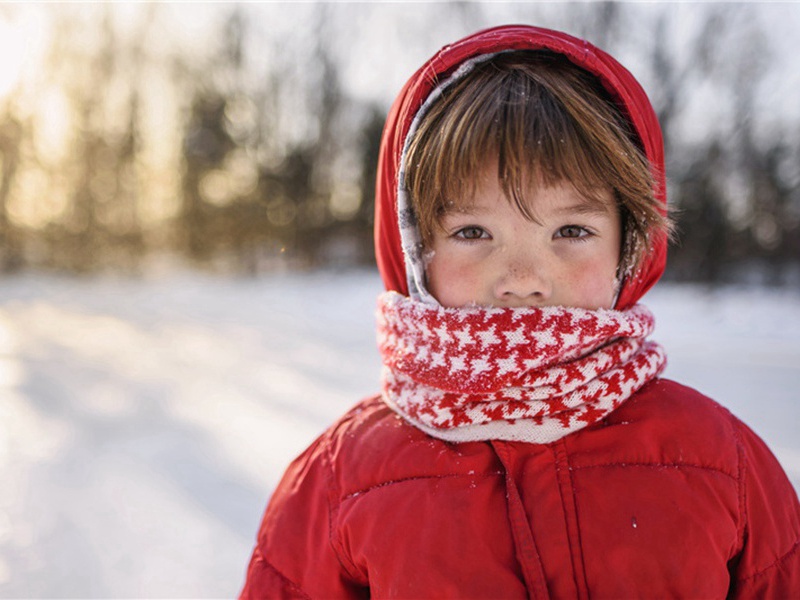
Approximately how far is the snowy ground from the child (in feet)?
2.89

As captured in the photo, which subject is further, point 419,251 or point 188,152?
point 188,152

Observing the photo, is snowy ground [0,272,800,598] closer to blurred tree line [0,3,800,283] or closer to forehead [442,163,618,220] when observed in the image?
forehead [442,163,618,220]

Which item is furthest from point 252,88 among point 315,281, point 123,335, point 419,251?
point 419,251

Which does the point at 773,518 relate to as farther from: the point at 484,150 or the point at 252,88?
the point at 252,88

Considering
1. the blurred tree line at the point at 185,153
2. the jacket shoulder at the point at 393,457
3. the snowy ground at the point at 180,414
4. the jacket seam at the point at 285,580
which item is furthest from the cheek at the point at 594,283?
the blurred tree line at the point at 185,153

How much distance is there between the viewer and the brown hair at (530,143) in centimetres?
89

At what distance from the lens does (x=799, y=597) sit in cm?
87

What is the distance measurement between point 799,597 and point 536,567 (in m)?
0.36

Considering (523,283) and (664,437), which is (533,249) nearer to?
(523,283)

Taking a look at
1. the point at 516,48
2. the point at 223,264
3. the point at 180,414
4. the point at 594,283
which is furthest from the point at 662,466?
the point at 223,264

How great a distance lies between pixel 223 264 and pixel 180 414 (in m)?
9.41

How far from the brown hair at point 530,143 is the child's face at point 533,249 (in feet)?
0.06

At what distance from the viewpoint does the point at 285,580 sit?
0.98 metres

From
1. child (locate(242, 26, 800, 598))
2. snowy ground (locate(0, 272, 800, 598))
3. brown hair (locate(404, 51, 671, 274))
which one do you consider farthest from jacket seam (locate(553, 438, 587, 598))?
snowy ground (locate(0, 272, 800, 598))
